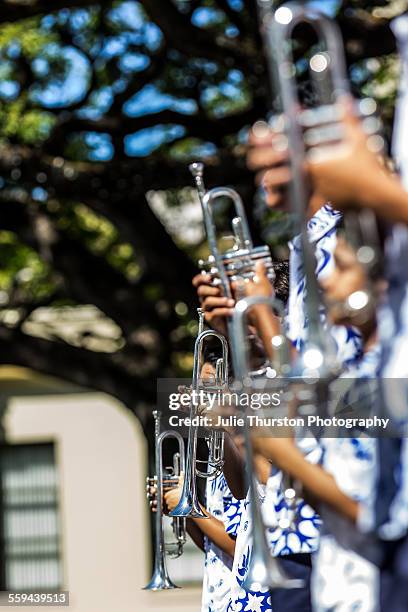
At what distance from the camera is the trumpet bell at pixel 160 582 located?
193 inches

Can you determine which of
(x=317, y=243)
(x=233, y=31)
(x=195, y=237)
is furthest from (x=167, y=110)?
(x=317, y=243)

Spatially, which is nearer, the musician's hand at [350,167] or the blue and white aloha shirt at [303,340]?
the musician's hand at [350,167]

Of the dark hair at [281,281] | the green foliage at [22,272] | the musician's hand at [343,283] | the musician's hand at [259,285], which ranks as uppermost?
the green foliage at [22,272]

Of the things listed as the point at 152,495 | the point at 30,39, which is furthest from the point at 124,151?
the point at 152,495

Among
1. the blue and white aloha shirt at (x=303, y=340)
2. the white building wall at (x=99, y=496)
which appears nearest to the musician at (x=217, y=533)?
the blue and white aloha shirt at (x=303, y=340)

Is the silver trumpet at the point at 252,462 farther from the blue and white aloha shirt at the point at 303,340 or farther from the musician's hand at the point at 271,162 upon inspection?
the musician's hand at the point at 271,162

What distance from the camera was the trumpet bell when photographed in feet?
16.1

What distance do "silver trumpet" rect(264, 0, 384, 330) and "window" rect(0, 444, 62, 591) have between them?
15.5 metres

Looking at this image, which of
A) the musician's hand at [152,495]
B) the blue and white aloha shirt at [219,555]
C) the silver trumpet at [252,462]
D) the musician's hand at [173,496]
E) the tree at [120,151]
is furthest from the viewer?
the tree at [120,151]

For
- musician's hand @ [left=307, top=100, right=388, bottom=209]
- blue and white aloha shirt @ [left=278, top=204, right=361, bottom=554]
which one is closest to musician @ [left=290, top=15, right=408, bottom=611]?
musician's hand @ [left=307, top=100, right=388, bottom=209]

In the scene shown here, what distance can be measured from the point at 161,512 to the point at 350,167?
8.90ft

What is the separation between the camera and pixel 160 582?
4973mm

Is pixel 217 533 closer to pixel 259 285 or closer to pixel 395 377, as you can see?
pixel 259 285

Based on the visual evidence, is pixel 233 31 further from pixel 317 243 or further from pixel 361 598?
pixel 361 598
